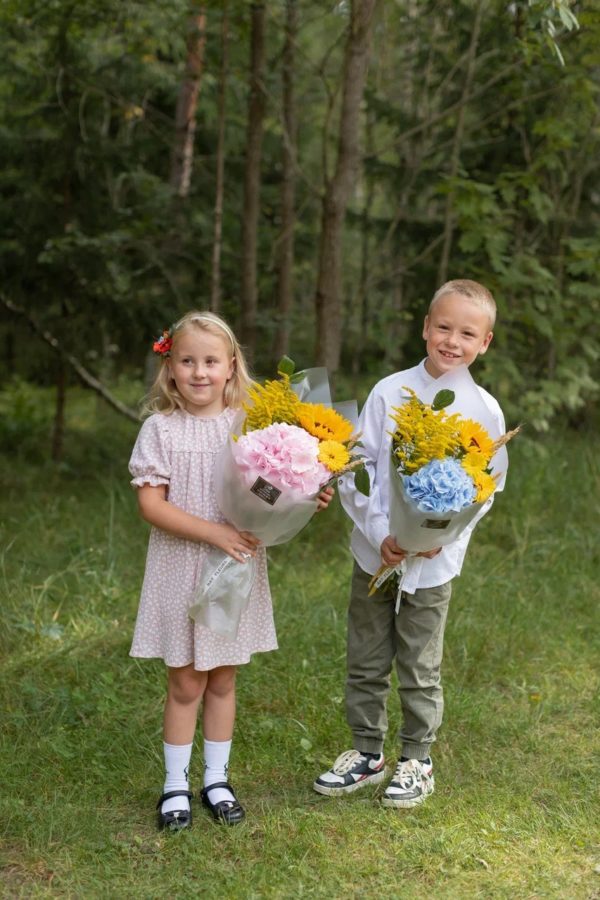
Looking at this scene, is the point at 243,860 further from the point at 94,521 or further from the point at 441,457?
the point at 94,521

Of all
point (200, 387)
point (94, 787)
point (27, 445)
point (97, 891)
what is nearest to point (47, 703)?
point (94, 787)

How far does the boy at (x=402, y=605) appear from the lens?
298 cm

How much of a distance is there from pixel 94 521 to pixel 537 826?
3.32 metres

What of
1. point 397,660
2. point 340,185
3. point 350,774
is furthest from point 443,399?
point 340,185

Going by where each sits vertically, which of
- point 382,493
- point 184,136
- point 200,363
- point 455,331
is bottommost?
point 382,493

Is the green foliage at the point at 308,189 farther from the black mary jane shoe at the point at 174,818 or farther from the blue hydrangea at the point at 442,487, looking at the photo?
the black mary jane shoe at the point at 174,818

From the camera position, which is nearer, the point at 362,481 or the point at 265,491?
the point at 265,491

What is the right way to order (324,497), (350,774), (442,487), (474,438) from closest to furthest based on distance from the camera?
(442,487)
(474,438)
(324,497)
(350,774)

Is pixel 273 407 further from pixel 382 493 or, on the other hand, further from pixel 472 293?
pixel 472 293

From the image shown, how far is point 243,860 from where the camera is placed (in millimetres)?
2822

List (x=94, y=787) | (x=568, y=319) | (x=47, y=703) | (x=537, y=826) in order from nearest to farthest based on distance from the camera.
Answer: (x=537, y=826), (x=94, y=787), (x=47, y=703), (x=568, y=319)

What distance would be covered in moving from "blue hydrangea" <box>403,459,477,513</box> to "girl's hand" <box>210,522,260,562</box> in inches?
20.0

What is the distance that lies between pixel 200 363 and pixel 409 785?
1.49 meters

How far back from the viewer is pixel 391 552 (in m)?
2.93
